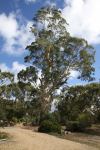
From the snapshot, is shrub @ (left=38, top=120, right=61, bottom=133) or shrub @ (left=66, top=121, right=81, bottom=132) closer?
shrub @ (left=38, top=120, right=61, bottom=133)

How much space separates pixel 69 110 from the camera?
44156 mm

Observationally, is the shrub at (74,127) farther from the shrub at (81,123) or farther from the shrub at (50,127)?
the shrub at (50,127)

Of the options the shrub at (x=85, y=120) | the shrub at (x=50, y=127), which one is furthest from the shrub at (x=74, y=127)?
the shrub at (x=50, y=127)

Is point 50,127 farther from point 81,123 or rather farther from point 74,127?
point 81,123

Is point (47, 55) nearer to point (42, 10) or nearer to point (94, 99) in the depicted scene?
point (42, 10)

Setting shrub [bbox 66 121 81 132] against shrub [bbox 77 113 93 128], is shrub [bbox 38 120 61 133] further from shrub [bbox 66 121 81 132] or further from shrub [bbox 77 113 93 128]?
shrub [bbox 77 113 93 128]

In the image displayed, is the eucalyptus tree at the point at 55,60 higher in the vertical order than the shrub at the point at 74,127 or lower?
higher

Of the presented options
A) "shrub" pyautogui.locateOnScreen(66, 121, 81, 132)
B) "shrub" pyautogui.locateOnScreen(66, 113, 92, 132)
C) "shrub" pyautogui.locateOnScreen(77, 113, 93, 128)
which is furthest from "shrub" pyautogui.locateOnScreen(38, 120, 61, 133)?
"shrub" pyautogui.locateOnScreen(77, 113, 93, 128)

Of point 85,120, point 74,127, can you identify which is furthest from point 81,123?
point 74,127

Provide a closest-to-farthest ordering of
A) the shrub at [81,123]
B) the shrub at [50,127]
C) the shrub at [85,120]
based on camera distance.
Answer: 1. the shrub at [50,127]
2. the shrub at [81,123]
3. the shrub at [85,120]

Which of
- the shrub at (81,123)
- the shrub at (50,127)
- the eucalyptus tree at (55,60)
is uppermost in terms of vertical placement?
the eucalyptus tree at (55,60)

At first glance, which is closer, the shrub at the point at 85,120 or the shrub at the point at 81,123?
the shrub at the point at 81,123

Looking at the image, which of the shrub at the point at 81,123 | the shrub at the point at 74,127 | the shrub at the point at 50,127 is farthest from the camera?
the shrub at the point at 81,123

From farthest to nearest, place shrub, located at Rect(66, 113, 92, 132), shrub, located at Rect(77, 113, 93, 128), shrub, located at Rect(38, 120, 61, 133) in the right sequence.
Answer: shrub, located at Rect(77, 113, 93, 128) → shrub, located at Rect(66, 113, 92, 132) → shrub, located at Rect(38, 120, 61, 133)
